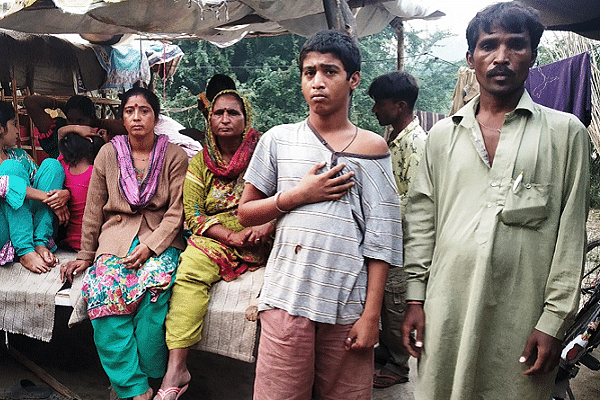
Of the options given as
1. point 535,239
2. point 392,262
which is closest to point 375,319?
point 392,262

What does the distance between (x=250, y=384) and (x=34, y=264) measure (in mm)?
1709

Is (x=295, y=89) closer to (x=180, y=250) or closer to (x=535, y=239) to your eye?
(x=180, y=250)

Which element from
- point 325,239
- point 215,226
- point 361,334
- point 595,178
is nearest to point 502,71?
point 325,239

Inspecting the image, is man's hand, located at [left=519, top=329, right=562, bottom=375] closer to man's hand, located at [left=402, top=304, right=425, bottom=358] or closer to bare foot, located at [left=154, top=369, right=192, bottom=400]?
man's hand, located at [left=402, top=304, right=425, bottom=358]

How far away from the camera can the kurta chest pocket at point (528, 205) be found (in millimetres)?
1592

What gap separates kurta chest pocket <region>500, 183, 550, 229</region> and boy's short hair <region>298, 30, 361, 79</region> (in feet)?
2.57

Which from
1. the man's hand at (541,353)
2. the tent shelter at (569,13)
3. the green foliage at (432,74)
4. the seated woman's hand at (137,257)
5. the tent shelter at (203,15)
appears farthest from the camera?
the green foliage at (432,74)

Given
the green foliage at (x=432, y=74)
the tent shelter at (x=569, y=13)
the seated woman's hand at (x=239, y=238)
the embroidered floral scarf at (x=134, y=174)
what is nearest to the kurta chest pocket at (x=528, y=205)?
the seated woman's hand at (x=239, y=238)

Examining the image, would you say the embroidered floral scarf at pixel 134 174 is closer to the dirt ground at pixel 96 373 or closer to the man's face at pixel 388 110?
the dirt ground at pixel 96 373

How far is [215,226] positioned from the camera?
2.99 meters

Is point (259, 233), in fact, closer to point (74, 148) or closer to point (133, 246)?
point (133, 246)

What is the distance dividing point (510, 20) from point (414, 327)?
111cm

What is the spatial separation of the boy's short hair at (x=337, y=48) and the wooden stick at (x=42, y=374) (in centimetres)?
272

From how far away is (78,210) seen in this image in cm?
359
